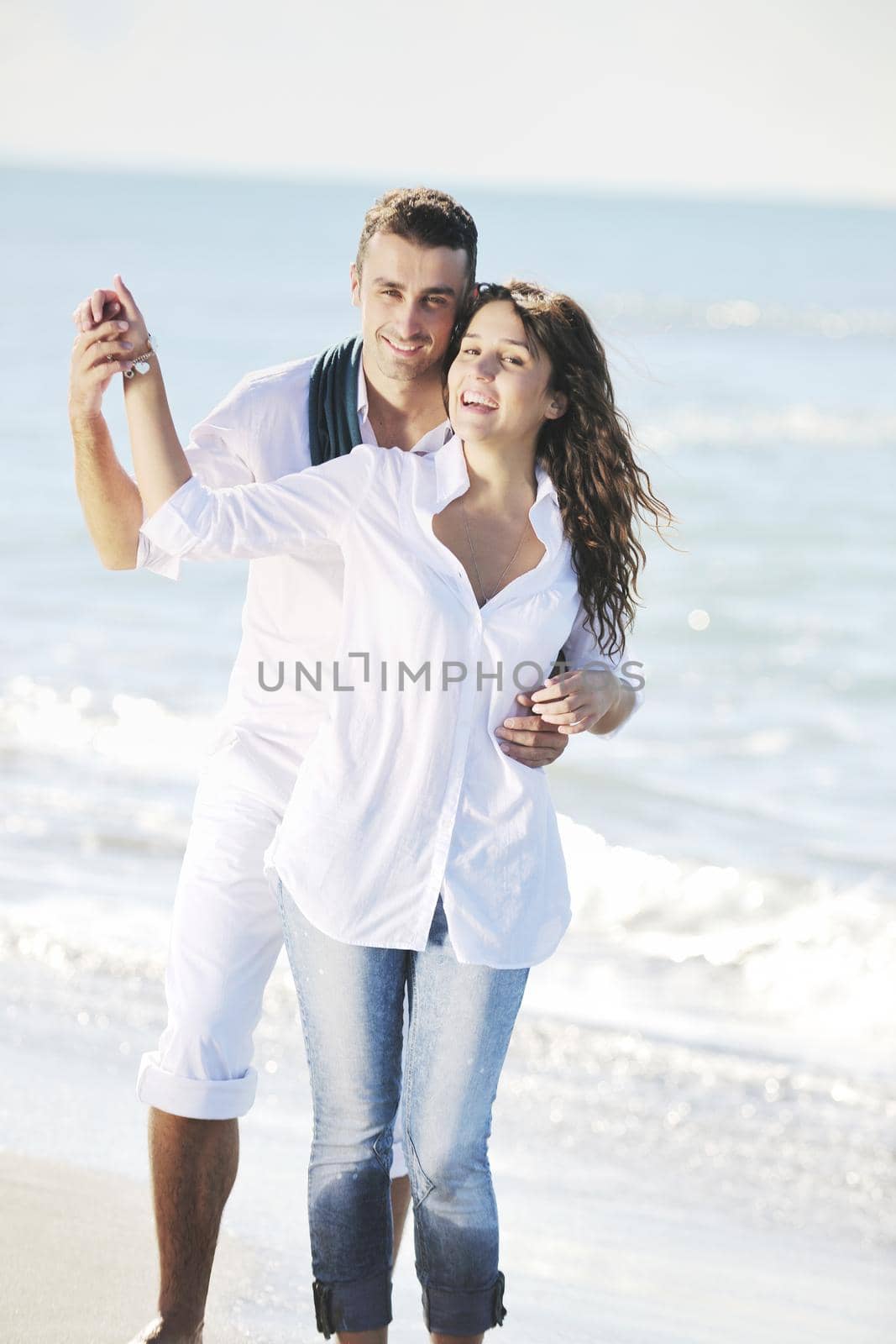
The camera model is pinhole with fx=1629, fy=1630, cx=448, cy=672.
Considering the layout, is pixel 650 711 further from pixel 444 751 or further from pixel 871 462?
pixel 871 462

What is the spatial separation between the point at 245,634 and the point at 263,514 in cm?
51

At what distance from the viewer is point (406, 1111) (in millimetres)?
2502

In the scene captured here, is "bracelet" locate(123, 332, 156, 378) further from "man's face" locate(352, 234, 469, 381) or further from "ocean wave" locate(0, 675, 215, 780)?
"ocean wave" locate(0, 675, 215, 780)

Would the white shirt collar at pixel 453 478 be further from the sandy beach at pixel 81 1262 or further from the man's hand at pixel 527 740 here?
the sandy beach at pixel 81 1262

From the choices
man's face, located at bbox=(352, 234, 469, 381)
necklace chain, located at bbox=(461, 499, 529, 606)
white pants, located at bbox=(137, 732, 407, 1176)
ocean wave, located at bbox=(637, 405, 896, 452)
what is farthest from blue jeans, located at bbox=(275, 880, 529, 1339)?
ocean wave, located at bbox=(637, 405, 896, 452)

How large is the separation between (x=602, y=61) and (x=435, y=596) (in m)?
39.7

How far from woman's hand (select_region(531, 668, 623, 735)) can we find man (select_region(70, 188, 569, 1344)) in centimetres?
48

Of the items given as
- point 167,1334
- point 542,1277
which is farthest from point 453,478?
point 542,1277

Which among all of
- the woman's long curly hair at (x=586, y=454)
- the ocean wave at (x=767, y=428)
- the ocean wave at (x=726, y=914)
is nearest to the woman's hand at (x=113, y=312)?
the woman's long curly hair at (x=586, y=454)

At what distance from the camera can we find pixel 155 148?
162 ft

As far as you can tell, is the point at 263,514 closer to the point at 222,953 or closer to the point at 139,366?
the point at 139,366

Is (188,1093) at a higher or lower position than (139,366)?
lower

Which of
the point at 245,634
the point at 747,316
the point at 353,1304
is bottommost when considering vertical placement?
the point at 747,316

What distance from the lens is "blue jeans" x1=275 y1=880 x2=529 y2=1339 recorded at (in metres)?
2.44
